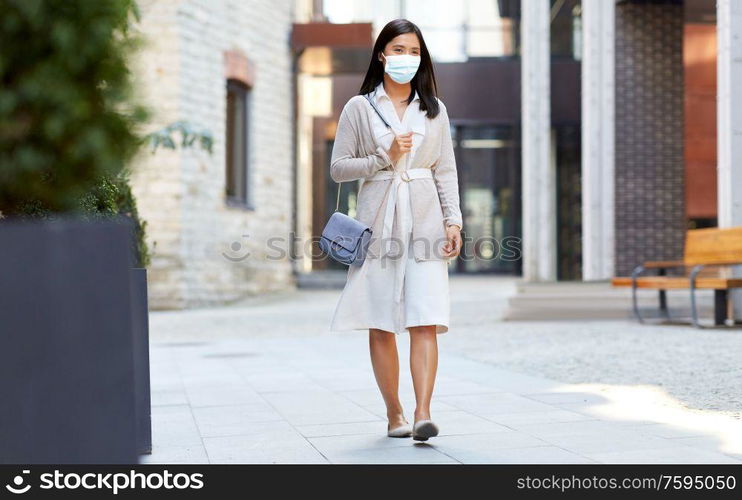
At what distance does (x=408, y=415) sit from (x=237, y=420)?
0.82m

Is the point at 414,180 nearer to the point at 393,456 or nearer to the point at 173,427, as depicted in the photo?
the point at 393,456

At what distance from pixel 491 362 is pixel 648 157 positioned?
24.6 feet

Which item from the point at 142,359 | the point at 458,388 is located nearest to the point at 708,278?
the point at 458,388

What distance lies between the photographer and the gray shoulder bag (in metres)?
4.00

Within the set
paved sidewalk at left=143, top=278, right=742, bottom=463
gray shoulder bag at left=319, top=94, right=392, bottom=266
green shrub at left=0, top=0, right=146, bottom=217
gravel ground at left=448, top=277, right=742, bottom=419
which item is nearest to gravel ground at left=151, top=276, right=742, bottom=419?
gravel ground at left=448, top=277, right=742, bottom=419

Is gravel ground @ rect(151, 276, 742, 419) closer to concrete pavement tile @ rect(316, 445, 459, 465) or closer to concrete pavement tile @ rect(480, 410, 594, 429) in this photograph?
concrete pavement tile @ rect(480, 410, 594, 429)

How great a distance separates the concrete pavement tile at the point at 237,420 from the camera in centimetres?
445

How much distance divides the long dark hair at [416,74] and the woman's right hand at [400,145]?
23cm

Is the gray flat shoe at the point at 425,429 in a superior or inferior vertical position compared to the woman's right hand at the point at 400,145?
inferior

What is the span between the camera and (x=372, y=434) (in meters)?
4.27

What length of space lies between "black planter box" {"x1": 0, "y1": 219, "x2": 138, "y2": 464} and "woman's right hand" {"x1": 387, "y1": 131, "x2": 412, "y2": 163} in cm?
140

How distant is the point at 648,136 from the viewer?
13.9 meters

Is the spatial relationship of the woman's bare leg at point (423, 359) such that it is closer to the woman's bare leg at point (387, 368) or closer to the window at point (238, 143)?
the woman's bare leg at point (387, 368)

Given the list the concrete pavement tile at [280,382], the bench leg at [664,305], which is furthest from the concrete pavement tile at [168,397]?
the bench leg at [664,305]
